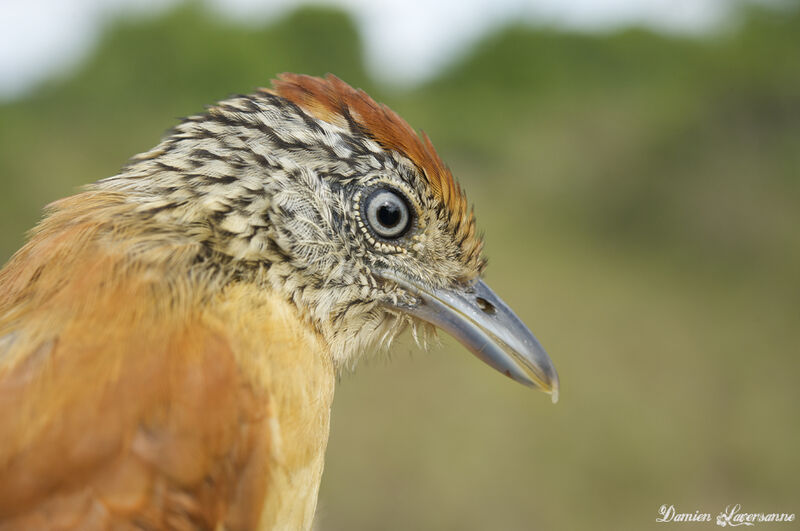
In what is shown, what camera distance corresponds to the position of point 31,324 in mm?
1746

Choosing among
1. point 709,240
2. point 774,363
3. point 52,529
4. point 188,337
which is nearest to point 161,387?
point 188,337

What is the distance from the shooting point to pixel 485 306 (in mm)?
2396

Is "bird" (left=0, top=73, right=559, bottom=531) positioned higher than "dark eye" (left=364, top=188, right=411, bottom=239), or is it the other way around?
"dark eye" (left=364, top=188, right=411, bottom=239)

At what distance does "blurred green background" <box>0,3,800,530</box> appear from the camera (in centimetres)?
699

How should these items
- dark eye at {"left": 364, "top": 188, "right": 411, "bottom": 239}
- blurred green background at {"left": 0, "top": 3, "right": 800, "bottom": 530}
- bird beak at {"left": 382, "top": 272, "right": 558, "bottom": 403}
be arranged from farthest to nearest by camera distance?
blurred green background at {"left": 0, "top": 3, "right": 800, "bottom": 530}, bird beak at {"left": 382, "top": 272, "right": 558, "bottom": 403}, dark eye at {"left": 364, "top": 188, "right": 411, "bottom": 239}

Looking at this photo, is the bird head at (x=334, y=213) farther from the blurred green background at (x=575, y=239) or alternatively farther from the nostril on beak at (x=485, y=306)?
the blurred green background at (x=575, y=239)

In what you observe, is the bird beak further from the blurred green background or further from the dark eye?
the blurred green background

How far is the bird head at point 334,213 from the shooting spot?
77.2 inches
